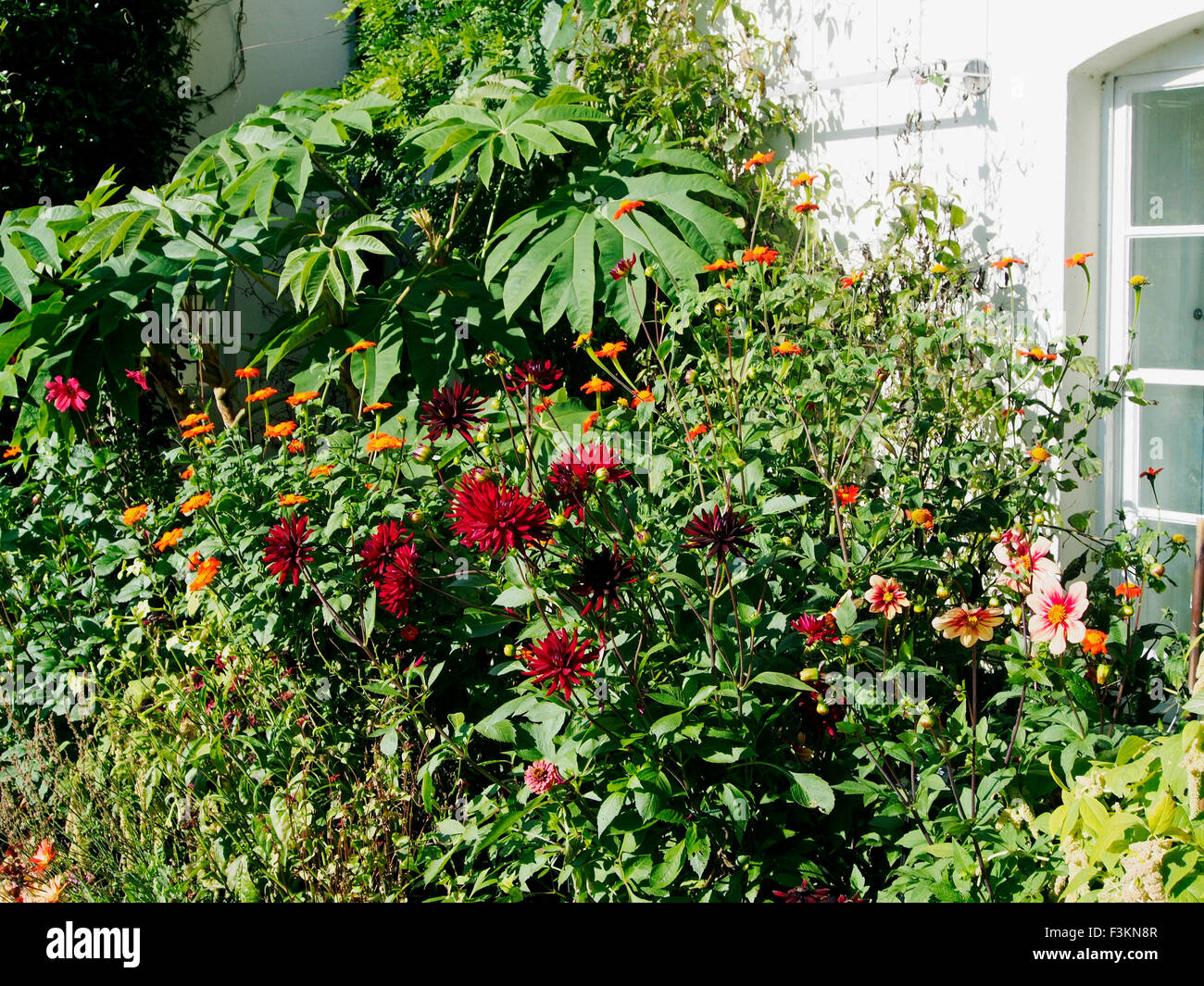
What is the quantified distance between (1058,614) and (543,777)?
0.94 m

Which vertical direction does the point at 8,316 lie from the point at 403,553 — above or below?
above

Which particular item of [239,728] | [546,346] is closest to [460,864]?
[239,728]

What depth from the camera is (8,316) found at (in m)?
4.39

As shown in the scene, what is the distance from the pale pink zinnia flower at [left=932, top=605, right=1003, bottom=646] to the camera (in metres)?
1.65

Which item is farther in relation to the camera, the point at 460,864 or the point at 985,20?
the point at 985,20

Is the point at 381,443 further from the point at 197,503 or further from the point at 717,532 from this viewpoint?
the point at 717,532

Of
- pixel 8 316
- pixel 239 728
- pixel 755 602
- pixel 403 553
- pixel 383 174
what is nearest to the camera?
pixel 403 553

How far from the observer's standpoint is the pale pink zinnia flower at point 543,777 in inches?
76.9

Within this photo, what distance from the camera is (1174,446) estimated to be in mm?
2854

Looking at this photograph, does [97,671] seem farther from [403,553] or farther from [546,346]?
[546,346]

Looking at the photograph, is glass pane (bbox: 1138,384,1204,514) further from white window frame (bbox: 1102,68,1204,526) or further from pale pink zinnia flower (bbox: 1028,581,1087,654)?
pale pink zinnia flower (bbox: 1028,581,1087,654)

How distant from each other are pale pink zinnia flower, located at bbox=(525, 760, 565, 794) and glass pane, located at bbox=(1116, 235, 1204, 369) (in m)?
1.98

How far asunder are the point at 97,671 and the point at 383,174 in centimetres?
266
